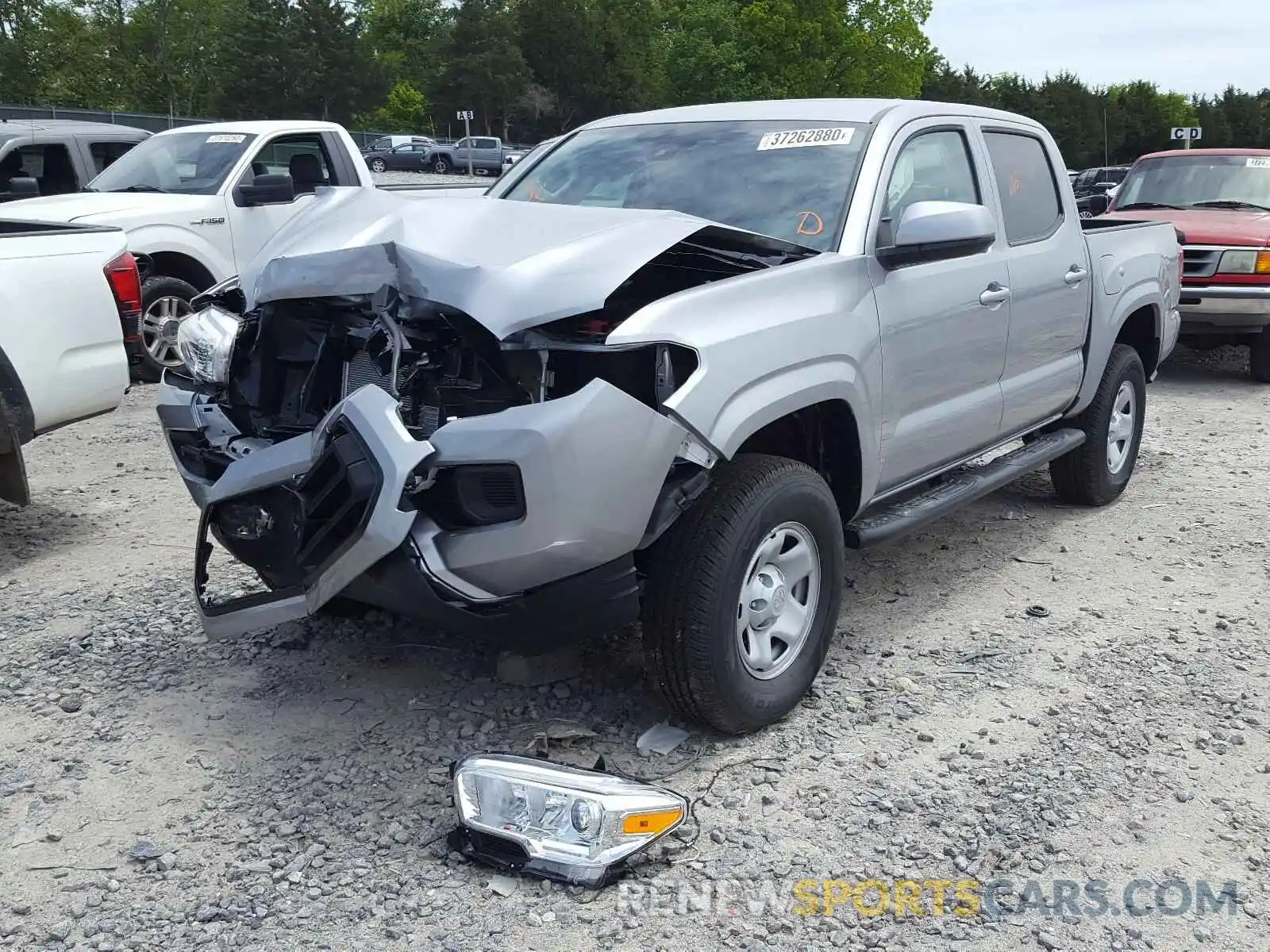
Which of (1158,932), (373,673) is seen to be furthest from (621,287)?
(1158,932)

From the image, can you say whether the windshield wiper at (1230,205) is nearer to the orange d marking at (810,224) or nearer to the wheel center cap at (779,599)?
the orange d marking at (810,224)

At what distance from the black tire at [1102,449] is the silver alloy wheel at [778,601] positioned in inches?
110

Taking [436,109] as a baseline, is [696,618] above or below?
below

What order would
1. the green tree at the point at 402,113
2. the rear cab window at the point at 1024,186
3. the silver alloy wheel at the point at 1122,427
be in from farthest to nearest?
the green tree at the point at 402,113, the silver alloy wheel at the point at 1122,427, the rear cab window at the point at 1024,186

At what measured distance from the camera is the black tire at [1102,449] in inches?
240

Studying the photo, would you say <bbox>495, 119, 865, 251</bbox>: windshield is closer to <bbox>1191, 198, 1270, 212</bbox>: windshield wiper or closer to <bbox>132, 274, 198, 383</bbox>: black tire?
<bbox>132, 274, 198, 383</bbox>: black tire

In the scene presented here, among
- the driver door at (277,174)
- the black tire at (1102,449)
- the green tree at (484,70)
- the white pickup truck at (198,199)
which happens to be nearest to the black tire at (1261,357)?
the black tire at (1102,449)

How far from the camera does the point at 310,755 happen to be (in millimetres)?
3645

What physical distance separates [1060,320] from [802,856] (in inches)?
123

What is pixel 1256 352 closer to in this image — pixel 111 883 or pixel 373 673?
pixel 373 673

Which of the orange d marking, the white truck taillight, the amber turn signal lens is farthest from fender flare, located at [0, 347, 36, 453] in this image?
the amber turn signal lens

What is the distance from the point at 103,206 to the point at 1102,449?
22.8 ft

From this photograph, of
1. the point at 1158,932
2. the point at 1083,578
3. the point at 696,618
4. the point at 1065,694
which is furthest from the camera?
the point at 1083,578

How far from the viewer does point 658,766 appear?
361cm
